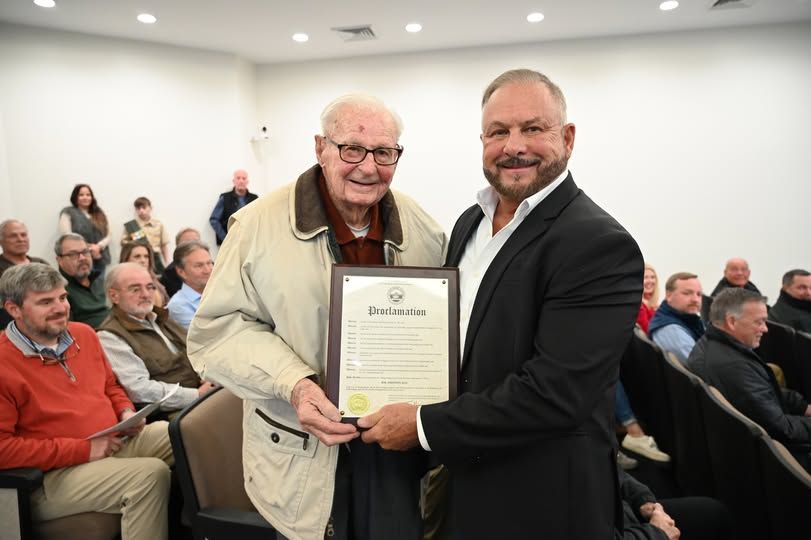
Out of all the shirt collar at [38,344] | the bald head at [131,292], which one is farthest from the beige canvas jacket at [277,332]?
the bald head at [131,292]

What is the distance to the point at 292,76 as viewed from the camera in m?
8.61

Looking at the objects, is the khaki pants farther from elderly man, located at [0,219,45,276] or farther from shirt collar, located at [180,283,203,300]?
elderly man, located at [0,219,45,276]

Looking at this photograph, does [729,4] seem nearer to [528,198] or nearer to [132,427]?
[528,198]

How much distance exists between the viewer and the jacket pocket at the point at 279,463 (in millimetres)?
1444

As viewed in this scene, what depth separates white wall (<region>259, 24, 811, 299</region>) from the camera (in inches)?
291

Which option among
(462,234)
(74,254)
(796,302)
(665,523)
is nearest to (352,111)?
(462,234)

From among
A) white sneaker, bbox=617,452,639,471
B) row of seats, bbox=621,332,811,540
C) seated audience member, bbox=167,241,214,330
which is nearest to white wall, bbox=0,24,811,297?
seated audience member, bbox=167,241,214,330

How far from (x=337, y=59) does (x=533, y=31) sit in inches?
117

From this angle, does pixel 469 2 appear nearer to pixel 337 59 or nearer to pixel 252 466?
pixel 337 59

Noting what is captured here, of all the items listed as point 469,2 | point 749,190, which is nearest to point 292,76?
point 469,2

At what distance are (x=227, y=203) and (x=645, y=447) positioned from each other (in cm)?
644

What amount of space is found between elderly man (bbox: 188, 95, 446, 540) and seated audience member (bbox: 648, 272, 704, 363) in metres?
2.86

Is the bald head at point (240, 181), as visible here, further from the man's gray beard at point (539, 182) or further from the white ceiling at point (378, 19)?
the man's gray beard at point (539, 182)

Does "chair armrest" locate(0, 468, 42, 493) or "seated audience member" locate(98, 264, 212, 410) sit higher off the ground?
"seated audience member" locate(98, 264, 212, 410)
